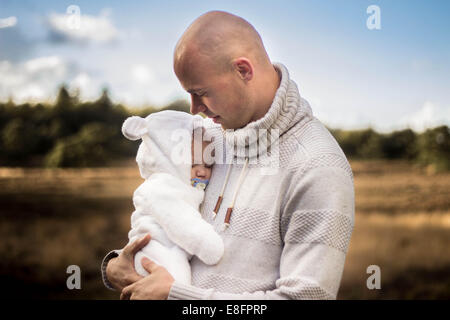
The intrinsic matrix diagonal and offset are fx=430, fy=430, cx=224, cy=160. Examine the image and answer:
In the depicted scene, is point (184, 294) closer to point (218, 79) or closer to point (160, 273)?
point (160, 273)

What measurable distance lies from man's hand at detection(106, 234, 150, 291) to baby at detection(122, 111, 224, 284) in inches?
0.7

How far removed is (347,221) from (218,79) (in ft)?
1.75

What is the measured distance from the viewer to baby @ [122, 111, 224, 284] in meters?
1.24

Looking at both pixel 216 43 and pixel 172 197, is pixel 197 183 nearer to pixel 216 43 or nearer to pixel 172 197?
pixel 172 197

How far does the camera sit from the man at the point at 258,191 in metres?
1.11

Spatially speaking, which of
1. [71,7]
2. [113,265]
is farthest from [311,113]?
[71,7]

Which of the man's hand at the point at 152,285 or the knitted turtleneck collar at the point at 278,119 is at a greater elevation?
the knitted turtleneck collar at the point at 278,119

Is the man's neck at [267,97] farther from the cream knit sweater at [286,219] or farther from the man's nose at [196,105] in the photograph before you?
the man's nose at [196,105]

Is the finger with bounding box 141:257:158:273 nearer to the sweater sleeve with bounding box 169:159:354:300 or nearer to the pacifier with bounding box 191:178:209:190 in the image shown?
the sweater sleeve with bounding box 169:159:354:300

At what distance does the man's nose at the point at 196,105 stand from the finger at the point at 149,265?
47 cm

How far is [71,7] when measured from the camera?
1819 millimetres

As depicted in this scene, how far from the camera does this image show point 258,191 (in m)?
1.24

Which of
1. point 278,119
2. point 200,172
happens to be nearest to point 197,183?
point 200,172

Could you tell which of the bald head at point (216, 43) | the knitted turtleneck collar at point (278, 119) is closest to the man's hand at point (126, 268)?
the knitted turtleneck collar at point (278, 119)
